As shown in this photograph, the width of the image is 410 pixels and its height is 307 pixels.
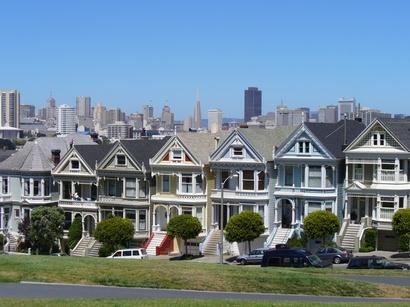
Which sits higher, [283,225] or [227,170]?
[227,170]

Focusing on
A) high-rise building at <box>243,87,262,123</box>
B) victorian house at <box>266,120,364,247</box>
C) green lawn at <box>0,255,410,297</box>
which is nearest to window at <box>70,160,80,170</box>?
victorian house at <box>266,120,364,247</box>

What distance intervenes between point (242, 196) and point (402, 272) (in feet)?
69.0

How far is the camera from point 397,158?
184ft

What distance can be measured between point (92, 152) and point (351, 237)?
21.8m

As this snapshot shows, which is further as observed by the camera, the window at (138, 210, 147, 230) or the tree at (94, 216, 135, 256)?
the window at (138, 210, 147, 230)

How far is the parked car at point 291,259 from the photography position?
145 ft

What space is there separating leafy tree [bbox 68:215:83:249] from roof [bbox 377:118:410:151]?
2383 cm

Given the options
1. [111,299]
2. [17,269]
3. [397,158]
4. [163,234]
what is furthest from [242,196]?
[111,299]

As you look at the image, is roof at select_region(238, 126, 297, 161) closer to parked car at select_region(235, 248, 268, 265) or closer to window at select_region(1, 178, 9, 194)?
parked car at select_region(235, 248, 268, 265)

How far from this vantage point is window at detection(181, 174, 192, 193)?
62.5 metres

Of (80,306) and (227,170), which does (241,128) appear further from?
(80,306)

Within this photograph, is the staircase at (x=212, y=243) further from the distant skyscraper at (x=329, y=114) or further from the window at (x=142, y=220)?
the distant skyscraper at (x=329, y=114)

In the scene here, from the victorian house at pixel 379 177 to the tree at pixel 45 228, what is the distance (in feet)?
69.7

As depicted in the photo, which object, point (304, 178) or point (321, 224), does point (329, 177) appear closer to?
point (304, 178)
